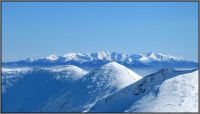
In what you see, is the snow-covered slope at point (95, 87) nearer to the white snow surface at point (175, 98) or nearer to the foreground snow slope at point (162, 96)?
the foreground snow slope at point (162, 96)

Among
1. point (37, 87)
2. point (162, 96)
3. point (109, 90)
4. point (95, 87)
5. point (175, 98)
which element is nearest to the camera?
point (175, 98)

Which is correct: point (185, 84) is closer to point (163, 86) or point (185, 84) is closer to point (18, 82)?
point (163, 86)

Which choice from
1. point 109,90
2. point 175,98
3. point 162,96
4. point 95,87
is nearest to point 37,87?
point 95,87

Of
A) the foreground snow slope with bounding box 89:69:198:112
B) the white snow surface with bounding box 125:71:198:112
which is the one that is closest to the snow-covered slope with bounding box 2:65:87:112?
the foreground snow slope with bounding box 89:69:198:112

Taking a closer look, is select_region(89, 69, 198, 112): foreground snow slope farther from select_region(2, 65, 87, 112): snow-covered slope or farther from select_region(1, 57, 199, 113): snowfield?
select_region(2, 65, 87, 112): snow-covered slope

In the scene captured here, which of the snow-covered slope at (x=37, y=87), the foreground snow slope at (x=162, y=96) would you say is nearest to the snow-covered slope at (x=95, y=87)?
the foreground snow slope at (x=162, y=96)

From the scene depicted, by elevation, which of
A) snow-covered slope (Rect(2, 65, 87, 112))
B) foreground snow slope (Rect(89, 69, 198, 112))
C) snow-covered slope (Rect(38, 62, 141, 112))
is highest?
foreground snow slope (Rect(89, 69, 198, 112))

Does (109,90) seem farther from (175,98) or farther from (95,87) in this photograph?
(175,98)
